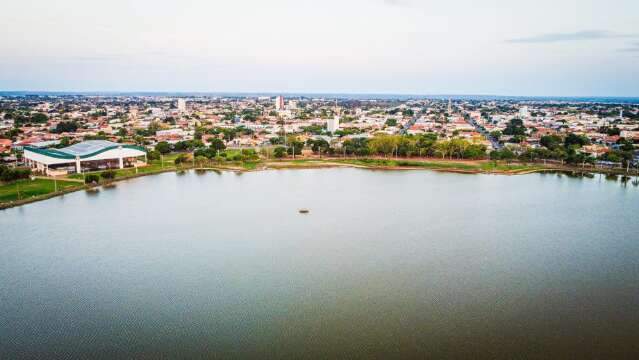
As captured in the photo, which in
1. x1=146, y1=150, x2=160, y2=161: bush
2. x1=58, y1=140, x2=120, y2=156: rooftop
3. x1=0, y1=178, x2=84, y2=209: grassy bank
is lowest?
x1=0, y1=178, x2=84, y2=209: grassy bank

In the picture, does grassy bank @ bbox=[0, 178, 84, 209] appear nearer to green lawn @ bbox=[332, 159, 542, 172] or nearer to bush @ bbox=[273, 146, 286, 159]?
bush @ bbox=[273, 146, 286, 159]

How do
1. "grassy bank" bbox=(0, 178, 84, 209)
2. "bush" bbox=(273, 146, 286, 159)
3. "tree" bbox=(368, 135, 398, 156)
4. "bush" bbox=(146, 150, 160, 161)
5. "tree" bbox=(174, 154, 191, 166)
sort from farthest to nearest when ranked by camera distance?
"tree" bbox=(368, 135, 398, 156), "bush" bbox=(273, 146, 286, 159), "bush" bbox=(146, 150, 160, 161), "tree" bbox=(174, 154, 191, 166), "grassy bank" bbox=(0, 178, 84, 209)

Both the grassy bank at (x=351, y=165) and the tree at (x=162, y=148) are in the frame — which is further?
the tree at (x=162, y=148)

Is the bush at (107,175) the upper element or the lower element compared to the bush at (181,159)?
lower

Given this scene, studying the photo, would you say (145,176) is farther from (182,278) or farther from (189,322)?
(189,322)

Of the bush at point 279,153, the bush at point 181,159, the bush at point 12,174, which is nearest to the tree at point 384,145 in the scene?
the bush at point 279,153

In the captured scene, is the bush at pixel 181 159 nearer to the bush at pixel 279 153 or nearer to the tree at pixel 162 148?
the tree at pixel 162 148

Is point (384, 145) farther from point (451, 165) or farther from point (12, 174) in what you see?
point (12, 174)

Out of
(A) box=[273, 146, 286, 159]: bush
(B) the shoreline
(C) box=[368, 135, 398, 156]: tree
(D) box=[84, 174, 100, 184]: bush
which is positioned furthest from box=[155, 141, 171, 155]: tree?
(C) box=[368, 135, 398, 156]: tree
